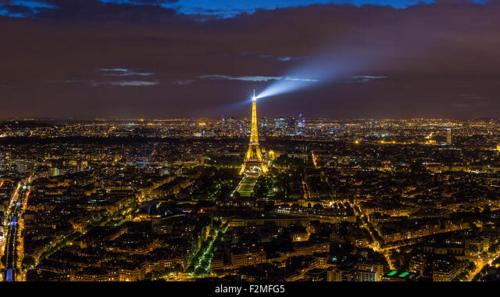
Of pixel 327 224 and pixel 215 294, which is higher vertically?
pixel 215 294

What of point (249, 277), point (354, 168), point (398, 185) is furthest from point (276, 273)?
point (354, 168)

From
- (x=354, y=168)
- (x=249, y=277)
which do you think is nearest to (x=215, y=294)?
(x=249, y=277)

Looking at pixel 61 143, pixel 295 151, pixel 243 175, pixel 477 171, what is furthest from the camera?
pixel 61 143

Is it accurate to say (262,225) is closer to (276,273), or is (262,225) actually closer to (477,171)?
(276,273)

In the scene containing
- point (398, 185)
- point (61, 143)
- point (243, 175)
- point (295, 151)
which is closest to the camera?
point (398, 185)

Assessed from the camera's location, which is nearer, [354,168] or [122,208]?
[122,208]

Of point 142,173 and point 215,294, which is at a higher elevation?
point 215,294

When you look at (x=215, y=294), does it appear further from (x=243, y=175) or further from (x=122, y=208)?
(x=243, y=175)

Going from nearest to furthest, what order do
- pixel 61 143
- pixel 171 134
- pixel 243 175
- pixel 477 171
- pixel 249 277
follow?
pixel 249 277, pixel 243 175, pixel 477 171, pixel 61 143, pixel 171 134

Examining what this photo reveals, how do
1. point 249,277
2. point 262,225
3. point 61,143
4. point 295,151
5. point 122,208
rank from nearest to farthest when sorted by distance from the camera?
1. point 249,277
2. point 262,225
3. point 122,208
4. point 295,151
5. point 61,143
